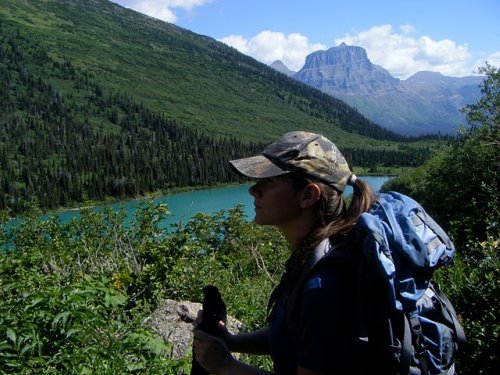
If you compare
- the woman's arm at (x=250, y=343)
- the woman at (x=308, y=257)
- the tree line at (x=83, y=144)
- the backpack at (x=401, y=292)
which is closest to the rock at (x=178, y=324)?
the woman's arm at (x=250, y=343)

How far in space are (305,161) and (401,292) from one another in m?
0.65

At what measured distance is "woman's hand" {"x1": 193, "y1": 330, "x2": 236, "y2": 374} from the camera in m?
2.02

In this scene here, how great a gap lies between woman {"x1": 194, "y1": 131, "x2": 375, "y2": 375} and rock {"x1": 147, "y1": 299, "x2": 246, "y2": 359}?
265cm

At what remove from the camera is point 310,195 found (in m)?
2.03

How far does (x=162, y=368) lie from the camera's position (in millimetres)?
3023

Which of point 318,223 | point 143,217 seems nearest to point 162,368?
point 318,223

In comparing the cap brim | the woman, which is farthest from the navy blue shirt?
the cap brim

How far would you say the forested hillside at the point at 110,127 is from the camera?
314 ft

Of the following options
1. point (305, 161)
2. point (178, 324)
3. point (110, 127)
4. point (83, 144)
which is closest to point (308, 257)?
point (305, 161)

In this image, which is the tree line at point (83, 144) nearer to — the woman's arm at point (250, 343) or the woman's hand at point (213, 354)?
the woman's arm at point (250, 343)

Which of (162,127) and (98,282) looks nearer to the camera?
(98,282)

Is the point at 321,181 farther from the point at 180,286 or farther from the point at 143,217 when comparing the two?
the point at 143,217

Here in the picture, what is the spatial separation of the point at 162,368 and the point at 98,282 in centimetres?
96

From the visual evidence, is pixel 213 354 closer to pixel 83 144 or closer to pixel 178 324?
pixel 178 324
